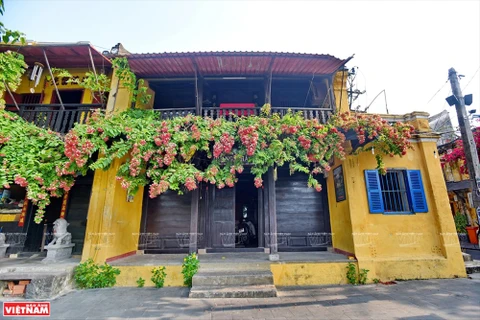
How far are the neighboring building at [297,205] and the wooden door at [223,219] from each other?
4 centimetres

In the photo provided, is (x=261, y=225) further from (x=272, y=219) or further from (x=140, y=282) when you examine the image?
(x=140, y=282)

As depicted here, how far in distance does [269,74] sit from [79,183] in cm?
789

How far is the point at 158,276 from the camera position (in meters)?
5.80

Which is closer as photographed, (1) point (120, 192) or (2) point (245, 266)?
(2) point (245, 266)

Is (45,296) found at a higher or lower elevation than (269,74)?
lower

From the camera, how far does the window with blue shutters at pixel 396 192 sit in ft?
21.7

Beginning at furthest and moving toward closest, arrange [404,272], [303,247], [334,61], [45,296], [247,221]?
[247,221]
[303,247]
[334,61]
[404,272]
[45,296]

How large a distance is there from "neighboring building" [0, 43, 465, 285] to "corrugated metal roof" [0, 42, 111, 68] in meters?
0.44

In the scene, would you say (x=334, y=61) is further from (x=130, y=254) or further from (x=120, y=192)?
(x=130, y=254)

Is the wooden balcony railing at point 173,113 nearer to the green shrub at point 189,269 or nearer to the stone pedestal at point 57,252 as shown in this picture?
the green shrub at point 189,269

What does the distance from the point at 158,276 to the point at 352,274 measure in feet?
17.4

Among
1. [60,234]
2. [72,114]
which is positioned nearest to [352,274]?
[60,234]

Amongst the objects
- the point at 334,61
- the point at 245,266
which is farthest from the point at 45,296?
the point at 334,61

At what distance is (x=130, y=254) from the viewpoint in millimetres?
7320
